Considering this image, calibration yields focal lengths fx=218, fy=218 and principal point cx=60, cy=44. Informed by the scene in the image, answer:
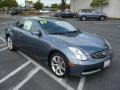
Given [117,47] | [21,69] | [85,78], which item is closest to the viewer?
[85,78]

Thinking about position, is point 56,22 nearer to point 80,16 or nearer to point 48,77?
point 48,77

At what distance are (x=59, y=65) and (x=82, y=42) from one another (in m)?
0.82

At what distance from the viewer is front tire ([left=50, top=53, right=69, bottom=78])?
521cm

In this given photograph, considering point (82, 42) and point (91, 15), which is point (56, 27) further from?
point (91, 15)

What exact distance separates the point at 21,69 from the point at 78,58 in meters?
2.00

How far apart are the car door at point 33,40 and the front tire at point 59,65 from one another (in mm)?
379

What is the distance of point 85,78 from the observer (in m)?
5.45

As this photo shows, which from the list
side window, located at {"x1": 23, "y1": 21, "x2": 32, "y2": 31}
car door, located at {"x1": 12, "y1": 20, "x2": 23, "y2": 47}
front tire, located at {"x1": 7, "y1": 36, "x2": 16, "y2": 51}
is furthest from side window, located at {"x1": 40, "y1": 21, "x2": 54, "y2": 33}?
front tire, located at {"x1": 7, "y1": 36, "x2": 16, "y2": 51}

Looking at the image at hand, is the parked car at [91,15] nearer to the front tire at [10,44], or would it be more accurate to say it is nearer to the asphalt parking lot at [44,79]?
the front tire at [10,44]

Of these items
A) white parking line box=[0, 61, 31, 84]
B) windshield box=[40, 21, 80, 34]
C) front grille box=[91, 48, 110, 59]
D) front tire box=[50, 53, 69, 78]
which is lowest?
white parking line box=[0, 61, 31, 84]

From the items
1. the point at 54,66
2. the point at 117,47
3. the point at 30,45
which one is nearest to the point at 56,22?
the point at 30,45

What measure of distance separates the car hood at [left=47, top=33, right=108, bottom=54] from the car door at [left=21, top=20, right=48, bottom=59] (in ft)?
1.42

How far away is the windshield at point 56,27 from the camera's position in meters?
6.25

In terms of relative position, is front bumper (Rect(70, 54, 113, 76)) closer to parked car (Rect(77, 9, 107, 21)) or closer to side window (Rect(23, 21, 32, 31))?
side window (Rect(23, 21, 32, 31))
